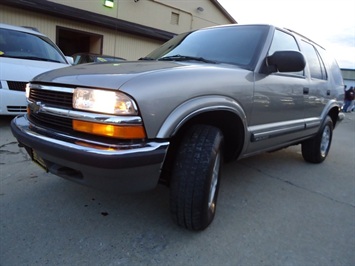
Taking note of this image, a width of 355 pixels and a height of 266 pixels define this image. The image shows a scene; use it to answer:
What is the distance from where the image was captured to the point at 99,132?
180cm

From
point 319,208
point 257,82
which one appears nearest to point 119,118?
point 257,82

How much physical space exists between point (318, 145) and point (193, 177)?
2.99 m

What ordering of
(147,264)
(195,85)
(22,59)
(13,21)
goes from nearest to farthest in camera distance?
(147,264)
(195,85)
(22,59)
(13,21)

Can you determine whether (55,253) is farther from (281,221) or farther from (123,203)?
(281,221)

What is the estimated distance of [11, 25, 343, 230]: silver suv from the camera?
1779mm

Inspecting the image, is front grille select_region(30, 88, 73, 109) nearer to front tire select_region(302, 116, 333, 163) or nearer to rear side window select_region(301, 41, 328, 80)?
rear side window select_region(301, 41, 328, 80)

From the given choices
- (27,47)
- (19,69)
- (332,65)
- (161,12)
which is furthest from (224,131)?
(161,12)

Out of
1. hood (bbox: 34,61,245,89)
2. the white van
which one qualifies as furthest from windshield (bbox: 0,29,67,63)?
hood (bbox: 34,61,245,89)

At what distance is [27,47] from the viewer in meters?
5.49

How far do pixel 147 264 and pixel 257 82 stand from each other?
1.70 m

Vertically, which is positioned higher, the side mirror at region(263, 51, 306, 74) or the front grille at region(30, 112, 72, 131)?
the side mirror at region(263, 51, 306, 74)

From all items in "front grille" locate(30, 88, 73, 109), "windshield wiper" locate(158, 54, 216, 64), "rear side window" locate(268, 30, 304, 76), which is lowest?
"front grille" locate(30, 88, 73, 109)

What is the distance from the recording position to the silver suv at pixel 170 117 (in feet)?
5.84

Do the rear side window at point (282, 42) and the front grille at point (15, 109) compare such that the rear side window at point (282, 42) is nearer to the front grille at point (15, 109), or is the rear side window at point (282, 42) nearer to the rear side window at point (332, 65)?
the rear side window at point (332, 65)
